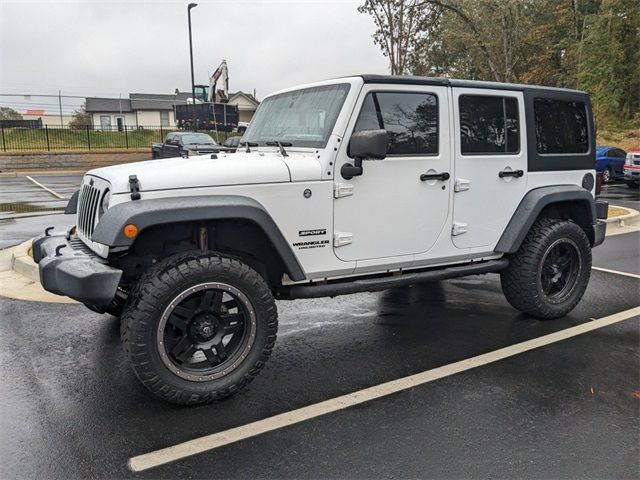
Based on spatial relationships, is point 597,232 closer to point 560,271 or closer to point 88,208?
point 560,271

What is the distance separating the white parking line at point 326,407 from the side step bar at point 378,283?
26.6 inches

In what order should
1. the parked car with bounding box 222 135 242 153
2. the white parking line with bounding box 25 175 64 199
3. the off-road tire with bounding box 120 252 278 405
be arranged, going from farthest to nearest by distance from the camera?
the white parking line with bounding box 25 175 64 199
the parked car with bounding box 222 135 242 153
the off-road tire with bounding box 120 252 278 405

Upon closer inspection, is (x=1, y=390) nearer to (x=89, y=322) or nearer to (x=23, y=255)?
(x=89, y=322)

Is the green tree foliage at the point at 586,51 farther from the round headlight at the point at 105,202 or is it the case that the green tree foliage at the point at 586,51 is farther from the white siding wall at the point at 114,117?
the white siding wall at the point at 114,117

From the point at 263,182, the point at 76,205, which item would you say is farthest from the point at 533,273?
the point at 76,205

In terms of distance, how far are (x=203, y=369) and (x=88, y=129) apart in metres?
30.6

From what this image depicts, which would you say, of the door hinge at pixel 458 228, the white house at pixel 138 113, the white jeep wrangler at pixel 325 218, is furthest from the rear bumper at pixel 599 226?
the white house at pixel 138 113

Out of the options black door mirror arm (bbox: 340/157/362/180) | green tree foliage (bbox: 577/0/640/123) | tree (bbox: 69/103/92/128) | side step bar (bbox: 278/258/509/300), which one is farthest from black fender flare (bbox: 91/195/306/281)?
tree (bbox: 69/103/92/128)

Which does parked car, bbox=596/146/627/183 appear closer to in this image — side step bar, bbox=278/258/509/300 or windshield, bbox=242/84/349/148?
side step bar, bbox=278/258/509/300

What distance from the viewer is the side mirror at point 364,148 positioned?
359 centimetres

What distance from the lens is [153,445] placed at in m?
2.99

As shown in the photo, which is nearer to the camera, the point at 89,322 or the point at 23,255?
the point at 89,322

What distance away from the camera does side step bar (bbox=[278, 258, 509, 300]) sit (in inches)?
153

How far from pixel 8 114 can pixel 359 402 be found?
111 feet
